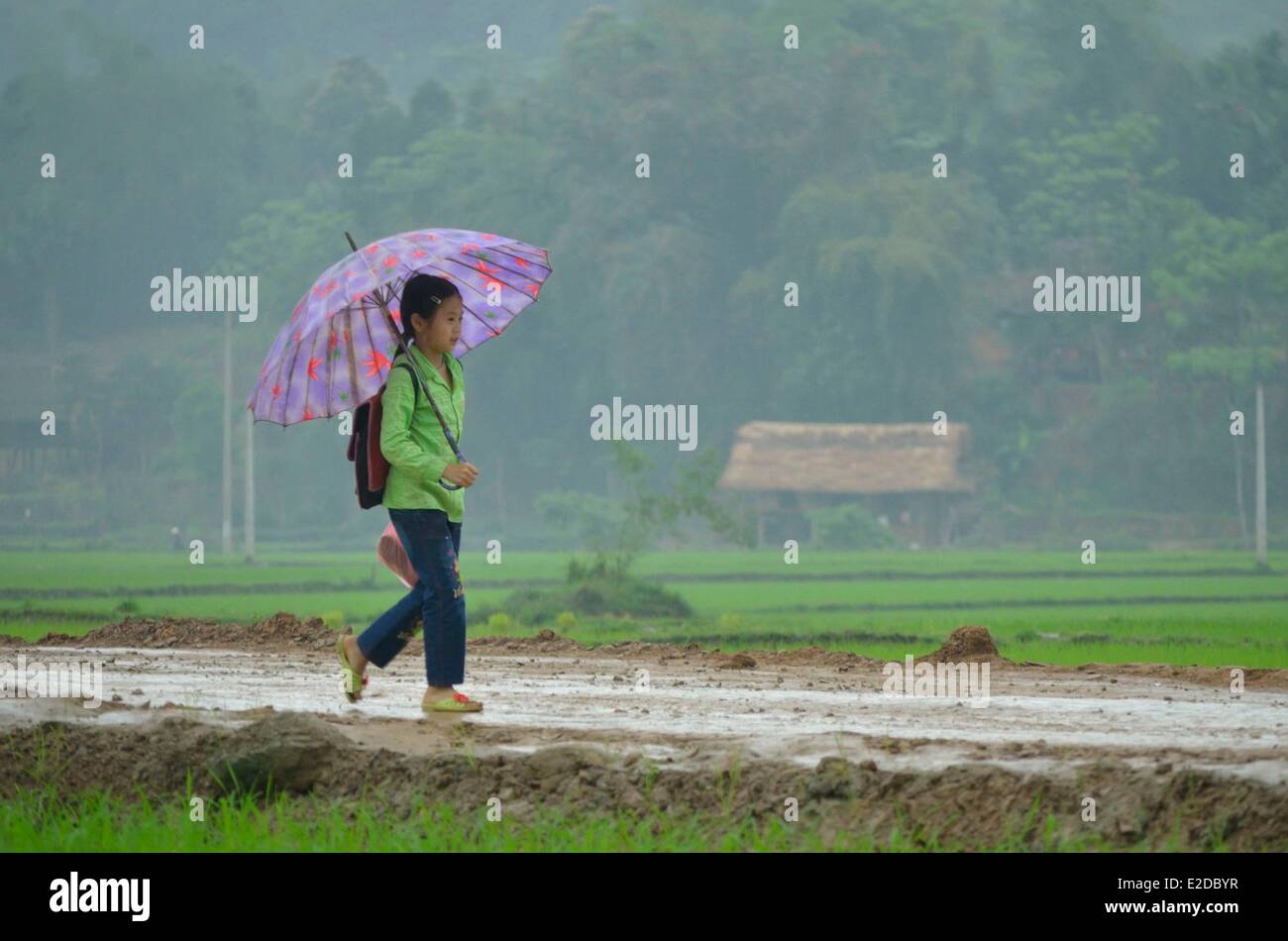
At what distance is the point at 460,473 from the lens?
766 cm

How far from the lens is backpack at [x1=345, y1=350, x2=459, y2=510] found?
7.89 meters

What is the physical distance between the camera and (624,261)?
193ft

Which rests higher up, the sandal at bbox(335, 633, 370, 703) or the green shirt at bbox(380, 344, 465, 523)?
the green shirt at bbox(380, 344, 465, 523)

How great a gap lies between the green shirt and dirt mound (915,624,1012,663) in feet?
16.0

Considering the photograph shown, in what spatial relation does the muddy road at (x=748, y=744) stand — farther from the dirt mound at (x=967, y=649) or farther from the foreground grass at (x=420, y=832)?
the dirt mound at (x=967, y=649)

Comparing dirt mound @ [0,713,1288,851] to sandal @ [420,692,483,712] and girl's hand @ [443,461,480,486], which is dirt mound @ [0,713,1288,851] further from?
girl's hand @ [443,461,480,486]

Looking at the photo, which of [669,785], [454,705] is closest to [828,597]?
[454,705]

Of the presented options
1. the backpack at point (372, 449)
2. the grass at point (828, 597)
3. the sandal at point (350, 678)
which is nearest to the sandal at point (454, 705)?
the sandal at point (350, 678)

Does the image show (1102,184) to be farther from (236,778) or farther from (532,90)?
(236,778)

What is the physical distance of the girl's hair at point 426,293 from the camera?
791cm

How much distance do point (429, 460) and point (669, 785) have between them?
68.1 inches

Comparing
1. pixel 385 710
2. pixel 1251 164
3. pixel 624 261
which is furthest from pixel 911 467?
pixel 385 710

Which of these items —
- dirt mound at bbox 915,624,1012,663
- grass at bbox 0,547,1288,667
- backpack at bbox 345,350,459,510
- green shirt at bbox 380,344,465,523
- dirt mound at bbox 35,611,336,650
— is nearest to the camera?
green shirt at bbox 380,344,465,523

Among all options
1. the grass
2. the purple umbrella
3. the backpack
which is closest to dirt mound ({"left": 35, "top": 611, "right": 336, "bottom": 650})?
the grass
